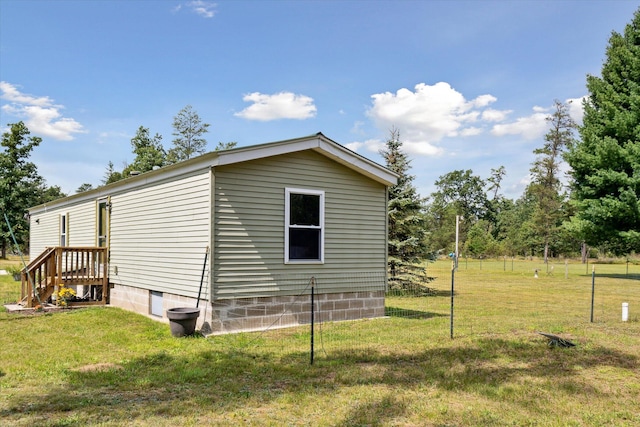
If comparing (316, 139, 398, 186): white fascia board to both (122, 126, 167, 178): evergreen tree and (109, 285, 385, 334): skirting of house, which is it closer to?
(109, 285, 385, 334): skirting of house

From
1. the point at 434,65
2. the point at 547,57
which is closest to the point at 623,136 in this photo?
the point at 547,57

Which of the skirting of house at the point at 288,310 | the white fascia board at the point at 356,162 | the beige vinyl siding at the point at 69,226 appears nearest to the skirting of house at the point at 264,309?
the skirting of house at the point at 288,310

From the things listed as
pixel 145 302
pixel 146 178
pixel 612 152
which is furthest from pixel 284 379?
pixel 612 152

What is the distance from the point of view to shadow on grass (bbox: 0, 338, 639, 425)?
4.55 m

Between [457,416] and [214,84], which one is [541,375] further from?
[214,84]

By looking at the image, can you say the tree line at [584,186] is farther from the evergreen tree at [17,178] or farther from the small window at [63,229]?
the evergreen tree at [17,178]

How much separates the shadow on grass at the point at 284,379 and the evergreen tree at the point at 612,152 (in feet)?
67.9

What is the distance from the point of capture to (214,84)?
19.5m

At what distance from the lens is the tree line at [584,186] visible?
16297 millimetres

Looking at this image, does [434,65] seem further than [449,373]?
Yes

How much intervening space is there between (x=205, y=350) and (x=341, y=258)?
3704 millimetres

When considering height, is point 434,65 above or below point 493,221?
above

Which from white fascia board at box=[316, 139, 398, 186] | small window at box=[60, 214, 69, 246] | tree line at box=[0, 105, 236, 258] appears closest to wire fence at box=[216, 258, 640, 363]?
white fascia board at box=[316, 139, 398, 186]

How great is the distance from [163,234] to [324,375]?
216 inches
